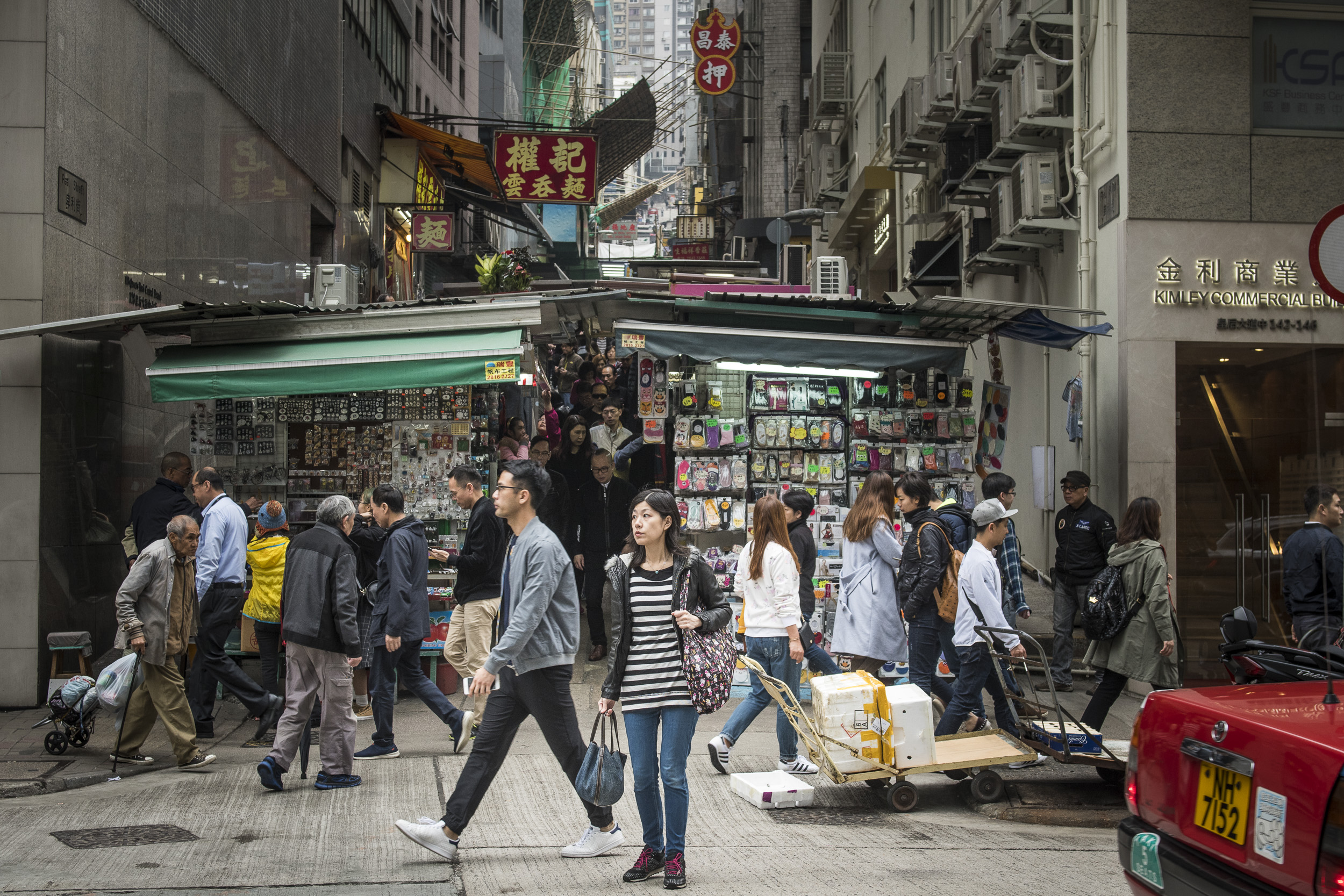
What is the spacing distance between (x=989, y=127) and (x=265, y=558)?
10193mm

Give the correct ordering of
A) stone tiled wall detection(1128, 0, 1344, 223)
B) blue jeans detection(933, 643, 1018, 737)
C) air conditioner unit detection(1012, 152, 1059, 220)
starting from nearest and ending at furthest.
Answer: blue jeans detection(933, 643, 1018, 737), stone tiled wall detection(1128, 0, 1344, 223), air conditioner unit detection(1012, 152, 1059, 220)

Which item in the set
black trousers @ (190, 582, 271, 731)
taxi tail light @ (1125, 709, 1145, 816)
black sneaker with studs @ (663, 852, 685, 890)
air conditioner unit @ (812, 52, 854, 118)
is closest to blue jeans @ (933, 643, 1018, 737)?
black sneaker with studs @ (663, 852, 685, 890)

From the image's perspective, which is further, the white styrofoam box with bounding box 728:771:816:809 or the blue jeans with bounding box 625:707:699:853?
the white styrofoam box with bounding box 728:771:816:809

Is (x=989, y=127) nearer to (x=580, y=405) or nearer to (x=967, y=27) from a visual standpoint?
(x=967, y=27)

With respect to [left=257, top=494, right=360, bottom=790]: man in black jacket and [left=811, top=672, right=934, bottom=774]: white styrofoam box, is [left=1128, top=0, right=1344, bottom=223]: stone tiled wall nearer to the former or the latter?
[left=811, top=672, right=934, bottom=774]: white styrofoam box

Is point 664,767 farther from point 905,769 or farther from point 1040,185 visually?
point 1040,185

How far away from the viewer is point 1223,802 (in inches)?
147

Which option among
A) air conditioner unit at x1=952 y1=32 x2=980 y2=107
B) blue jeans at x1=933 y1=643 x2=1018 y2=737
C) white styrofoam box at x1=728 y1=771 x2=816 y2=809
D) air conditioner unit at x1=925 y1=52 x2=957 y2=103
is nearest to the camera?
white styrofoam box at x1=728 y1=771 x2=816 y2=809

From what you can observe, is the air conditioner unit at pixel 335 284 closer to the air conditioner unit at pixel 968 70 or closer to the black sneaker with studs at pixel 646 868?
the air conditioner unit at pixel 968 70

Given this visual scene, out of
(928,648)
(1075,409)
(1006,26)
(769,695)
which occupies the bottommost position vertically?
(769,695)

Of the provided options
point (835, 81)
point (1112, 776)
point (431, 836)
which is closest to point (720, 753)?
point (1112, 776)

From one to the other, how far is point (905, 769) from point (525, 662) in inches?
108

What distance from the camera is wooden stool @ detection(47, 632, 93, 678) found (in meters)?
9.00

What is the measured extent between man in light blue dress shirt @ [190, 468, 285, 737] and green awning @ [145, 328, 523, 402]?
140 centimetres
